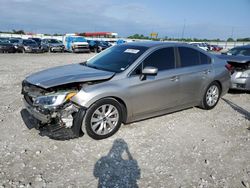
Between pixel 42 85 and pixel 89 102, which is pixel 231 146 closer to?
pixel 89 102

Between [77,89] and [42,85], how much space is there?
55 centimetres

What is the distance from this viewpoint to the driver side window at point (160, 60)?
444 cm

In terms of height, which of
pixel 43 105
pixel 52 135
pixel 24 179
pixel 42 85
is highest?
pixel 42 85

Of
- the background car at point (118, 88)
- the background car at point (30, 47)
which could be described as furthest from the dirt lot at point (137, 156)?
the background car at point (30, 47)

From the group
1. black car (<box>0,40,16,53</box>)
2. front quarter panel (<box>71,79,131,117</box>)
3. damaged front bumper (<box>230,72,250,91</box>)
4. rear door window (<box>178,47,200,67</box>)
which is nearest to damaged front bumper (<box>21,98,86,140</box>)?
front quarter panel (<box>71,79,131,117</box>)

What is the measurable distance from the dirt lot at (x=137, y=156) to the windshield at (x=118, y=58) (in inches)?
47.5

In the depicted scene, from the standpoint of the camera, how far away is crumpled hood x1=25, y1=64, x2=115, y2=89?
3.82 meters

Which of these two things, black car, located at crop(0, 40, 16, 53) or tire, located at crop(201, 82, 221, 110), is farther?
black car, located at crop(0, 40, 16, 53)

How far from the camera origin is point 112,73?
4.21 metres

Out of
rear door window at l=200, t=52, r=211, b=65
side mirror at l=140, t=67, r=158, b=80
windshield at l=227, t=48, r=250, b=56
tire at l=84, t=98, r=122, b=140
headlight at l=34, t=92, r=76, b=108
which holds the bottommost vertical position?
tire at l=84, t=98, r=122, b=140

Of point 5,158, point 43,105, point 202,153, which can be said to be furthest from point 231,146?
point 5,158

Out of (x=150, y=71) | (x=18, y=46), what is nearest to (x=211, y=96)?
(x=150, y=71)

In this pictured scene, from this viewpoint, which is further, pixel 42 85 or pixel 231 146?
pixel 231 146

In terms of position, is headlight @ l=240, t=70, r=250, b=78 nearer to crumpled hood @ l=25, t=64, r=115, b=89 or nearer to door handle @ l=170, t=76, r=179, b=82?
door handle @ l=170, t=76, r=179, b=82
